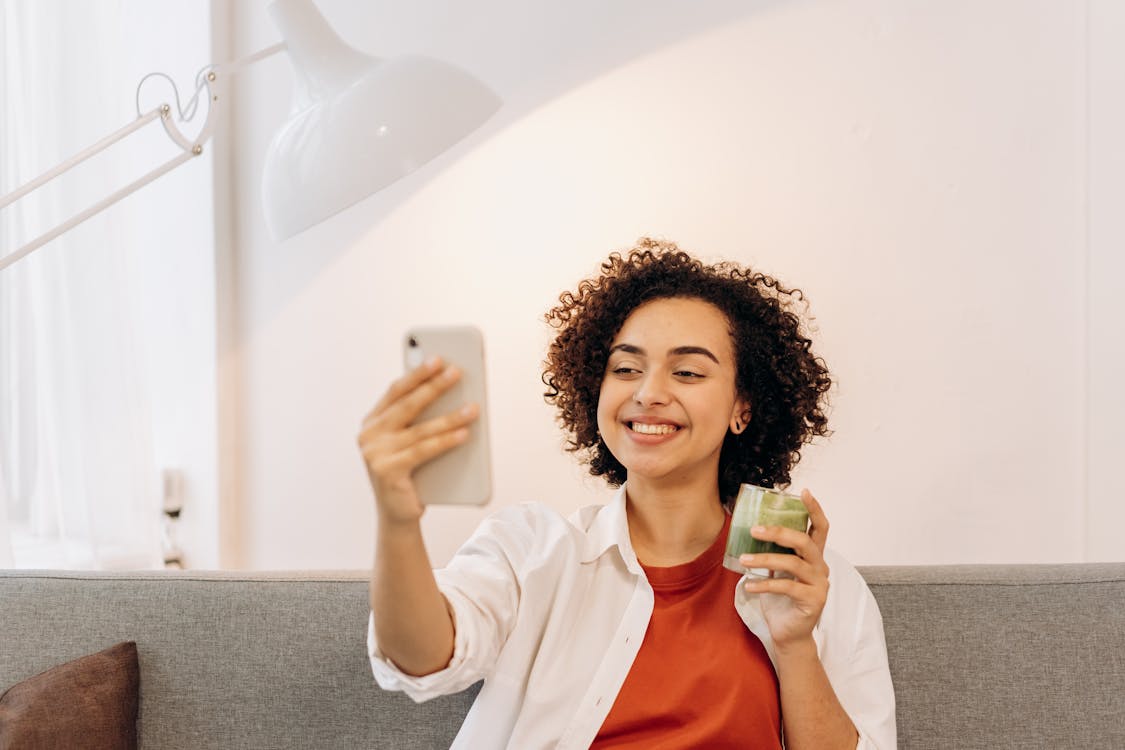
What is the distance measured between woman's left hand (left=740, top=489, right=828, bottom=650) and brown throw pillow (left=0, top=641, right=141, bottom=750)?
3.00 ft

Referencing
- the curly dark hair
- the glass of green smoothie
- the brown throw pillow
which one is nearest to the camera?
the glass of green smoothie

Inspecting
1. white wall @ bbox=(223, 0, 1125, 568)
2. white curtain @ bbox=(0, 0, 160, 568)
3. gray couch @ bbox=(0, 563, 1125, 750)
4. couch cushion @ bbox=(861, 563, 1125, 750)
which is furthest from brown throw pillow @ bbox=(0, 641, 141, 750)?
couch cushion @ bbox=(861, 563, 1125, 750)

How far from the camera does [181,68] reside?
243cm

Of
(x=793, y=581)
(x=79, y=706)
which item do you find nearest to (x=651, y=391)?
(x=793, y=581)

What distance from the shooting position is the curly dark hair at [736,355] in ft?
5.53

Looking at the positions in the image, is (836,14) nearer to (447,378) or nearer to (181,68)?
(181,68)

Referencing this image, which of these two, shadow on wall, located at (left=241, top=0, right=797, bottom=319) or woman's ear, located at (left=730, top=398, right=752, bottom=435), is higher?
shadow on wall, located at (left=241, top=0, right=797, bottom=319)

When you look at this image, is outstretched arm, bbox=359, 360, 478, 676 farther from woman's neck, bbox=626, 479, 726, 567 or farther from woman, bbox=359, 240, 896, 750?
woman's neck, bbox=626, 479, 726, 567

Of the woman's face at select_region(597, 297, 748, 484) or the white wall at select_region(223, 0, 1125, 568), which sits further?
the white wall at select_region(223, 0, 1125, 568)

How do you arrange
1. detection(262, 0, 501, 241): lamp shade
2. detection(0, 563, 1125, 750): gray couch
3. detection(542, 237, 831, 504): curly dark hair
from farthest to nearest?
detection(542, 237, 831, 504): curly dark hair → detection(0, 563, 1125, 750): gray couch → detection(262, 0, 501, 241): lamp shade

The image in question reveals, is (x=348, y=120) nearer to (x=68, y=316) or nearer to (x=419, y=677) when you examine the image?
(x=419, y=677)

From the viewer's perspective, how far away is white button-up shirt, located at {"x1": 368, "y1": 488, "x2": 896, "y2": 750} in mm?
1431

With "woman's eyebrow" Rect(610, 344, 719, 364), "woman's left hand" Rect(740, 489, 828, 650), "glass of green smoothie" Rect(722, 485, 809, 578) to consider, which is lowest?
"woman's left hand" Rect(740, 489, 828, 650)

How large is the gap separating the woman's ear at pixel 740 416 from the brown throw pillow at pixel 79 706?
3.15ft
